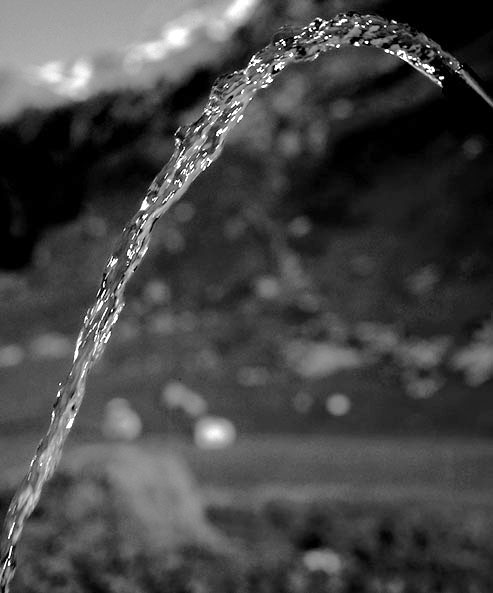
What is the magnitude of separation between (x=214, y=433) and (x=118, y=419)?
0.62 m

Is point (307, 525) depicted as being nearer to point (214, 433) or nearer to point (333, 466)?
point (333, 466)

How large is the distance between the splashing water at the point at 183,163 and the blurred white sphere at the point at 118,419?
12.1ft

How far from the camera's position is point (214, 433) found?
4984 mm

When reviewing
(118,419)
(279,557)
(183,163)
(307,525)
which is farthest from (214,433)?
(183,163)

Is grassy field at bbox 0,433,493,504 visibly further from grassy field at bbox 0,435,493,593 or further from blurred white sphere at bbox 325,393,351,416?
blurred white sphere at bbox 325,393,351,416

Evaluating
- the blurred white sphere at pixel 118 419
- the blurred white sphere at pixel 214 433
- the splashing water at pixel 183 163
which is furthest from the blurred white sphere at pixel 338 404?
the splashing water at pixel 183 163

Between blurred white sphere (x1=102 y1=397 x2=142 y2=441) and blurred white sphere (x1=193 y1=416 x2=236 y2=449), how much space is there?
0.37m

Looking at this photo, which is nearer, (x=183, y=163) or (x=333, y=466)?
(x=183, y=163)

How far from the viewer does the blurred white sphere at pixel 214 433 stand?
16.1ft

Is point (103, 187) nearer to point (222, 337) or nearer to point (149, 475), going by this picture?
point (149, 475)

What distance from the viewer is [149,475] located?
10.3 feet

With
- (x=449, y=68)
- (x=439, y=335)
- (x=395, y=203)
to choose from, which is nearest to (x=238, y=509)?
(x=439, y=335)

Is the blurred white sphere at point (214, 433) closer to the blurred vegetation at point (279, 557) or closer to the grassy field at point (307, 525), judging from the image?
the grassy field at point (307, 525)

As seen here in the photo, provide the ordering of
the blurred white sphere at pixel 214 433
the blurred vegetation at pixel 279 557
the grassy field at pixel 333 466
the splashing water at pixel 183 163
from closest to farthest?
the splashing water at pixel 183 163
the blurred vegetation at pixel 279 557
the grassy field at pixel 333 466
the blurred white sphere at pixel 214 433
